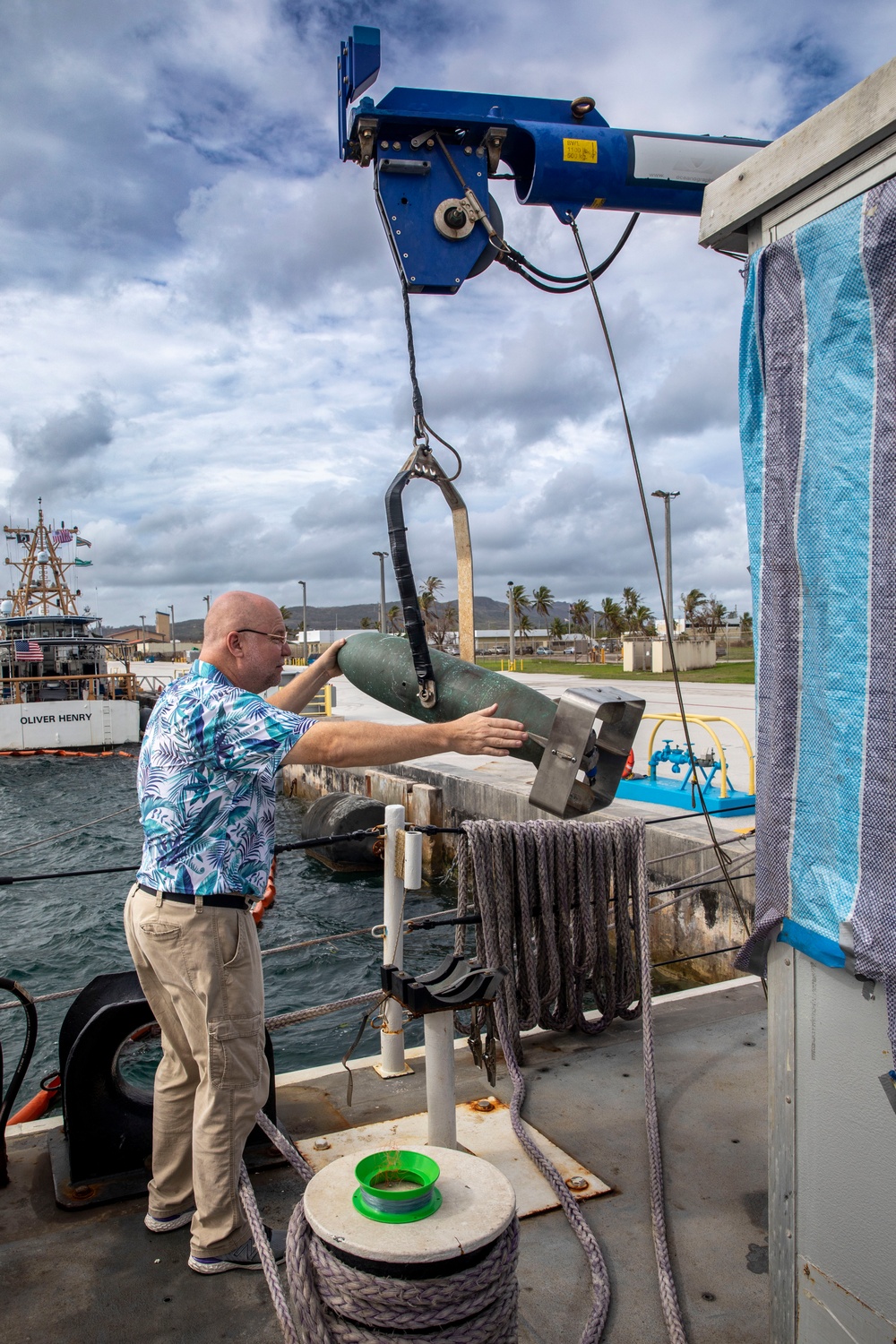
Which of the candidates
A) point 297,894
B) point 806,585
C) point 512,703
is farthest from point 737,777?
point 806,585

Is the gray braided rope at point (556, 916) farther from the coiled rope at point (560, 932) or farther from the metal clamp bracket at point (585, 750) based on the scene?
the metal clamp bracket at point (585, 750)

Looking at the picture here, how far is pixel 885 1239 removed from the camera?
2.02 m

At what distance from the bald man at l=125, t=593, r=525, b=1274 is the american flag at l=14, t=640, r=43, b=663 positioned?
34.1m

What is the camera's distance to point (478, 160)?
358cm

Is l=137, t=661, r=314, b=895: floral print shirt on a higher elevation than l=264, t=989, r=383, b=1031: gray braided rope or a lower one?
higher

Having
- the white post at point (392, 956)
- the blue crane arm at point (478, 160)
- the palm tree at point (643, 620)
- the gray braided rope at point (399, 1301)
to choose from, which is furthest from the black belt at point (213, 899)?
the palm tree at point (643, 620)

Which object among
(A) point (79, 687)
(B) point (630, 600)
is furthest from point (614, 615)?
(A) point (79, 687)

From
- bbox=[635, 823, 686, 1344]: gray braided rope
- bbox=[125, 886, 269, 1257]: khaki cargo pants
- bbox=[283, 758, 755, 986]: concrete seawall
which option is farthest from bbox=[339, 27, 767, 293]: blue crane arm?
bbox=[635, 823, 686, 1344]: gray braided rope

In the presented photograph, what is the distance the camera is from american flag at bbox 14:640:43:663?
3403 centimetres

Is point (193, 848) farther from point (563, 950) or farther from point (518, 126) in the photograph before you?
point (518, 126)

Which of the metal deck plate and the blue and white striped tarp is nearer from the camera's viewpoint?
the blue and white striped tarp

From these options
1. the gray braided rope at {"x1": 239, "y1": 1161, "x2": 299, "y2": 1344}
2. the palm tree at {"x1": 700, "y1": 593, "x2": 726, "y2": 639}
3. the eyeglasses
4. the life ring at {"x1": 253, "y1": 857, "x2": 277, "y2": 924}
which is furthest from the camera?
the palm tree at {"x1": 700, "y1": 593, "x2": 726, "y2": 639}

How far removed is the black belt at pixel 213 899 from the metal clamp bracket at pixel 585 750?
1.06 metres

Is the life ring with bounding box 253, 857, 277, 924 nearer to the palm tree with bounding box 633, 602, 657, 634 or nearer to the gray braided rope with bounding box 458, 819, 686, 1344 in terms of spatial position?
the gray braided rope with bounding box 458, 819, 686, 1344
